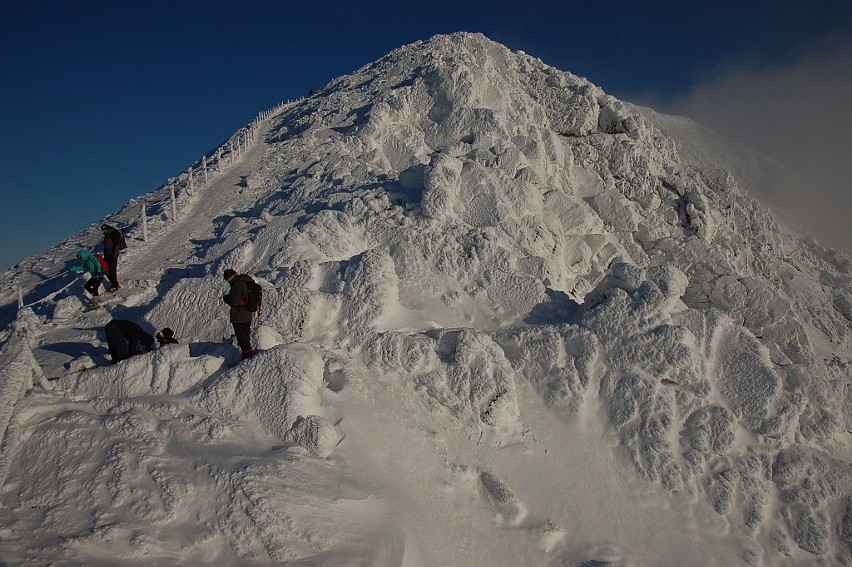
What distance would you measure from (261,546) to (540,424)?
17.2ft

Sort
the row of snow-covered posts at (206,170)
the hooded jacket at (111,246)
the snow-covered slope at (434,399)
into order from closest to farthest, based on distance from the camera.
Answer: the snow-covered slope at (434,399) < the hooded jacket at (111,246) < the row of snow-covered posts at (206,170)

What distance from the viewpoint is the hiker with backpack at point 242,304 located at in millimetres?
8102

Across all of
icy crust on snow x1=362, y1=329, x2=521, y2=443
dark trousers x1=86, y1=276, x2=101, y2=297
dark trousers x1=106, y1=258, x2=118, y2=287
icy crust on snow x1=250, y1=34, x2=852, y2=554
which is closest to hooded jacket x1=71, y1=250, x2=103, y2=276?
dark trousers x1=86, y1=276, x2=101, y2=297

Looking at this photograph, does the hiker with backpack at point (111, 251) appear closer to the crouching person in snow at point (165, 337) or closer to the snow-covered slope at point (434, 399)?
the snow-covered slope at point (434, 399)

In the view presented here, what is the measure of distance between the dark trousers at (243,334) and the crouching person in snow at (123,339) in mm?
1803

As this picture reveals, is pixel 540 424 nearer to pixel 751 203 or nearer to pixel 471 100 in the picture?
pixel 471 100

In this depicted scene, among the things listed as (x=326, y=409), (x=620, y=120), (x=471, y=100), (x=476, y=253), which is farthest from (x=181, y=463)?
(x=620, y=120)

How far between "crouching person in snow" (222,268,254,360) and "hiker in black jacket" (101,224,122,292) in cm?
516

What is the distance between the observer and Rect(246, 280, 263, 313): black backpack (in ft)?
27.0

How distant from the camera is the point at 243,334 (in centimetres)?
825

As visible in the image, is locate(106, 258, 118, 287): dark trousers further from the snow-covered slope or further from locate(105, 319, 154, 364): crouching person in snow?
locate(105, 319, 154, 364): crouching person in snow

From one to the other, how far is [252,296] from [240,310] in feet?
1.10

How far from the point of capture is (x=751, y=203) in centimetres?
2041

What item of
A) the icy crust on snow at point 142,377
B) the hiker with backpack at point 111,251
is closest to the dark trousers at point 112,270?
the hiker with backpack at point 111,251
